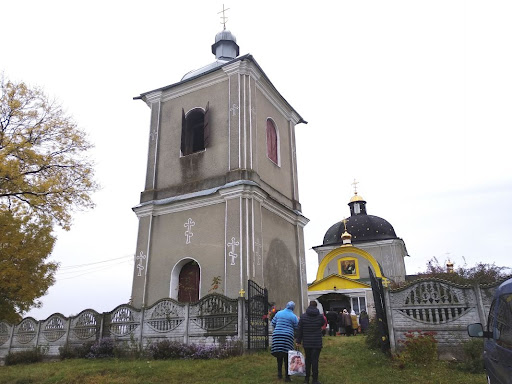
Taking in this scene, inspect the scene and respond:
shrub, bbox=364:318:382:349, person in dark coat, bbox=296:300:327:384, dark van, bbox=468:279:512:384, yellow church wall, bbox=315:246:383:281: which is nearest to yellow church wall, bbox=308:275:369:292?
yellow church wall, bbox=315:246:383:281

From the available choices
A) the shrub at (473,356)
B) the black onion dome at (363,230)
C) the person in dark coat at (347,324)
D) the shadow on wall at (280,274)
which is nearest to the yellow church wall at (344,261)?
the black onion dome at (363,230)

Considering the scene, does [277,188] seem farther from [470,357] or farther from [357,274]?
[357,274]

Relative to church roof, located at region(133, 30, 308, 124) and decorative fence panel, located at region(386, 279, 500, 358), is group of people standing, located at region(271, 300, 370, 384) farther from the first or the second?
church roof, located at region(133, 30, 308, 124)

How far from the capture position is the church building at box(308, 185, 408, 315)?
89.4 ft

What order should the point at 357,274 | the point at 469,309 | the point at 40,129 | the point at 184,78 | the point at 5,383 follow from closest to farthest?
the point at 469,309 → the point at 5,383 → the point at 40,129 → the point at 184,78 → the point at 357,274

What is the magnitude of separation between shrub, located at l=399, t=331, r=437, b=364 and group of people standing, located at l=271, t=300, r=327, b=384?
2455 mm

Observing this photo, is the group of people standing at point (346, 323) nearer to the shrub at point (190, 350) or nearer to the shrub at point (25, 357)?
the shrub at point (190, 350)

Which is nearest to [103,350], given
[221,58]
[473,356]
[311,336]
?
[311,336]

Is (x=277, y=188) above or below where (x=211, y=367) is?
above

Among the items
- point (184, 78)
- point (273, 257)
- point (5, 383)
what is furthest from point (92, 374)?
point (184, 78)

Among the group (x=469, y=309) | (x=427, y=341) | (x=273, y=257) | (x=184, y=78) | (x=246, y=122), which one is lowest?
(x=427, y=341)

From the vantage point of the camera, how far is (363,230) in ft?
130

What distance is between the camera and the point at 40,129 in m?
14.4

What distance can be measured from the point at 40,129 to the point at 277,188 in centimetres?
951
